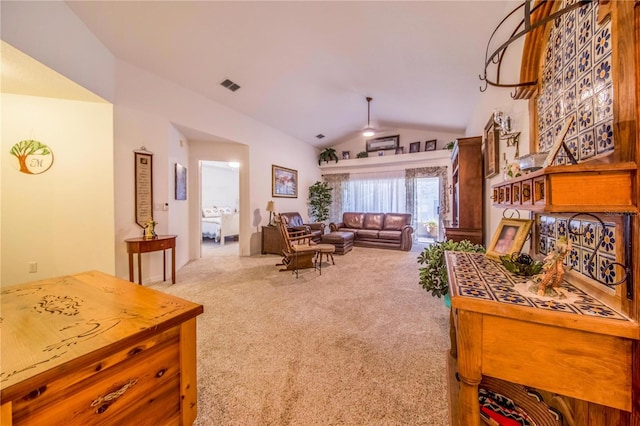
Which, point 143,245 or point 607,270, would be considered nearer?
point 607,270

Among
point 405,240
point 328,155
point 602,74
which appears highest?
point 328,155

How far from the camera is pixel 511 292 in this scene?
0.91 m

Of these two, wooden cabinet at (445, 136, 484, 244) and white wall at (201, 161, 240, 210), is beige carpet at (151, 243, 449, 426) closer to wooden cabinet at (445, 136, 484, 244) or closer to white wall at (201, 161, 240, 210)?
wooden cabinet at (445, 136, 484, 244)

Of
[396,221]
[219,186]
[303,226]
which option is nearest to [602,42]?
[303,226]

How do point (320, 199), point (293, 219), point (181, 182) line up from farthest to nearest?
1. point (320, 199)
2. point (293, 219)
3. point (181, 182)

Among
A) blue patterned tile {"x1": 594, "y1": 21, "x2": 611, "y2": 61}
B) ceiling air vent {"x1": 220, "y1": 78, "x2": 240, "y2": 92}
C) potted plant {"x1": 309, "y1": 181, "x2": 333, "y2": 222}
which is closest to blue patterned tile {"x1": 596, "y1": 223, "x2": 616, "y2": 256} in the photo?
blue patterned tile {"x1": 594, "y1": 21, "x2": 611, "y2": 61}

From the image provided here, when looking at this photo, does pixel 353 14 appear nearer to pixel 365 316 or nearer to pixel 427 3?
pixel 427 3

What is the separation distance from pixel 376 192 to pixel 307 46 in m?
5.04

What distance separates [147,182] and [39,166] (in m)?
1.05

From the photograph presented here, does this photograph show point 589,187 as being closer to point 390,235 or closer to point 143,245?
point 143,245

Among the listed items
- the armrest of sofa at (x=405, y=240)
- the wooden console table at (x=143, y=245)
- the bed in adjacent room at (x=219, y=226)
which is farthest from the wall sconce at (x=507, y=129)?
the bed in adjacent room at (x=219, y=226)

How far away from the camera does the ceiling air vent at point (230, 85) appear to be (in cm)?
381

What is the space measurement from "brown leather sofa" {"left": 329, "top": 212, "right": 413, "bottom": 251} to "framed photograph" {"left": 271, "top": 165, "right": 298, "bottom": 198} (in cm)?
143

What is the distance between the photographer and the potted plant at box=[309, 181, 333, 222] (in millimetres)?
7262
